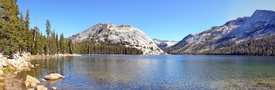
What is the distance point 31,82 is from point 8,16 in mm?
32005

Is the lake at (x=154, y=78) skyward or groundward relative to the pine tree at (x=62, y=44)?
groundward

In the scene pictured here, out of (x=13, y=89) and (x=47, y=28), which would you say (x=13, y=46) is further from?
(x=47, y=28)

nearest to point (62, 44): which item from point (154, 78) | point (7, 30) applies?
point (7, 30)

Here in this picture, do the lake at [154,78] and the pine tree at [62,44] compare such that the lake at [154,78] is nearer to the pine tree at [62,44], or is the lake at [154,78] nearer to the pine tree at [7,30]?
the pine tree at [7,30]

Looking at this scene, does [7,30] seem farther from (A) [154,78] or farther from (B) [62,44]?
(B) [62,44]

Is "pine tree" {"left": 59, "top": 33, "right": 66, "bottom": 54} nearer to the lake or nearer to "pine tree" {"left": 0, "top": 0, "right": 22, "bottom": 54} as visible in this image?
the lake

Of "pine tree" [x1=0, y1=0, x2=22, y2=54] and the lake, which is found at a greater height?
"pine tree" [x1=0, y1=0, x2=22, y2=54]

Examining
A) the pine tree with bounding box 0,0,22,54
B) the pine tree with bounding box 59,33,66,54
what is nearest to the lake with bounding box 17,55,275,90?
the pine tree with bounding box 0,0,22,54

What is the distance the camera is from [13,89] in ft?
100

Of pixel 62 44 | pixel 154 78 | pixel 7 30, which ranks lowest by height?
pixel 154 78

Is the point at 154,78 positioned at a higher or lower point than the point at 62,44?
lower

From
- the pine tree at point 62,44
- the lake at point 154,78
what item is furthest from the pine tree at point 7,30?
the pine tree at point 62,44

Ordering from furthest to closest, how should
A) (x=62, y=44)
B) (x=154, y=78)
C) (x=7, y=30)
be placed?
(x=62, y=44) < (x=7, y=30) < (x=154, y=78)

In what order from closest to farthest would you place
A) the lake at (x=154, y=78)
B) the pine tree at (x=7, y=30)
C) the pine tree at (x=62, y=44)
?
1. the lake at (x=154, y=78)
2. the pine tree at (x=7, y=30)
3. the pine tree at (x=62, y=44)
